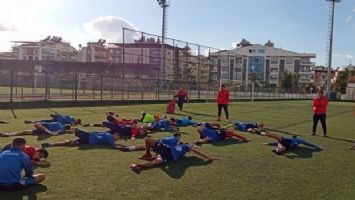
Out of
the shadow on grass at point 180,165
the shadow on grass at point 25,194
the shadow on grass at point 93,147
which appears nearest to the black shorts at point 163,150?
the shadow on grass at point 180,165

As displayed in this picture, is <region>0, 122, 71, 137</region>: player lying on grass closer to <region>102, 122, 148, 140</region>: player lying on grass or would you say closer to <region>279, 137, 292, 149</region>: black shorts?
<region>102, 122, 148, 140</region>: player lying on grass

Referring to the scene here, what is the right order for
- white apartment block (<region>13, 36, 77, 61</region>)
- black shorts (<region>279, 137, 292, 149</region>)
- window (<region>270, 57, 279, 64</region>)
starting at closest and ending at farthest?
1. black shorts (<region>279, 137, 292, 149</region>)
2. white apartment block (<region>13, 36, 77, 61</region>)
3. window (<region>270, 57, 279, 64</region>)

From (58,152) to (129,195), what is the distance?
12.8ft

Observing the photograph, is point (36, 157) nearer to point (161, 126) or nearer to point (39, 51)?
point (161, 126)

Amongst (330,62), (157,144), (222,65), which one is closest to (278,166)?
(157,144)

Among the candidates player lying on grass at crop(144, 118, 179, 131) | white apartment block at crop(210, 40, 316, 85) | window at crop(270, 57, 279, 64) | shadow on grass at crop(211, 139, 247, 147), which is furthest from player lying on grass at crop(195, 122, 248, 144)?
window at crop(270, 57, 279, 64)

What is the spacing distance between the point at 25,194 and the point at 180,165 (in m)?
3.56

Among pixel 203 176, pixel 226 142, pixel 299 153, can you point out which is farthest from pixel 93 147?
pixel 299 153

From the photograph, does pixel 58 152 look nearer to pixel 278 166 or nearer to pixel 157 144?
pixel 157 144

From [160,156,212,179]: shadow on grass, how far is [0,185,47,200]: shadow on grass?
97.3 inches

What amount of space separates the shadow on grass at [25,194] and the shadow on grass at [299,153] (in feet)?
21.2

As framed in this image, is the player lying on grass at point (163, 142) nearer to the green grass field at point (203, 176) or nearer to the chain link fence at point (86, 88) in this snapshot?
the green grass field at point (203, 176)

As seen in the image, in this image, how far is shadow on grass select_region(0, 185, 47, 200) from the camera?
6338 mm

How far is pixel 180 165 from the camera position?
9258 mm
